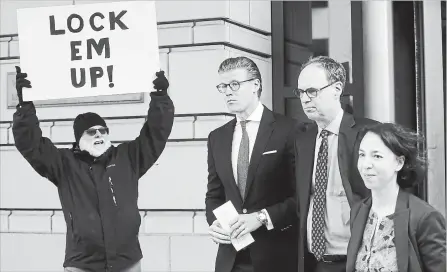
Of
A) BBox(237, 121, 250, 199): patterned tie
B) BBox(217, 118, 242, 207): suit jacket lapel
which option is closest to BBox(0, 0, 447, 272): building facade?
BBox(217, 118, 242, 207): suit jacket lapel

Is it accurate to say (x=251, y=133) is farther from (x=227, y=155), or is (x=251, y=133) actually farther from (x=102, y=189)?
(x=102, y=189)

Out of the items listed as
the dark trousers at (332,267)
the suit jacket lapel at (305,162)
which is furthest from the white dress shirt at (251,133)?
the dark trousers at (332,267)

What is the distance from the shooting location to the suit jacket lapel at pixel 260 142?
545cm

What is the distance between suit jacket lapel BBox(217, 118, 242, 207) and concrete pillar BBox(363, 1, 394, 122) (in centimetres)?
283

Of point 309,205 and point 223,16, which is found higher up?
point 223,16

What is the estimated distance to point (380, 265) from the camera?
415 centimetres

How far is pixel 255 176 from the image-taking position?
5.45 m

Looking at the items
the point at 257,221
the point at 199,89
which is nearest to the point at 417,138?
the point at 257,221

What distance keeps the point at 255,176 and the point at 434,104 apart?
3.16 meters

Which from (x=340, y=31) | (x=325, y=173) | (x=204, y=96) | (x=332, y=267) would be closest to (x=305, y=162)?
(x=325, y=173)

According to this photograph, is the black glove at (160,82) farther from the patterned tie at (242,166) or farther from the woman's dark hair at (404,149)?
the woman's dark hair at (404,149)

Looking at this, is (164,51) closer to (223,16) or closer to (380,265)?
(223,16)

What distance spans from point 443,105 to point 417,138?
3842mm

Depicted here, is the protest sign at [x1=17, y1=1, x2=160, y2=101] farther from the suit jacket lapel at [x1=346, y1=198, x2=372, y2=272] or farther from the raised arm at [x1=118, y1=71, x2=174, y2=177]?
the suit jacket lapel at [x1=346, y1=198, x2=372, y2=272]
